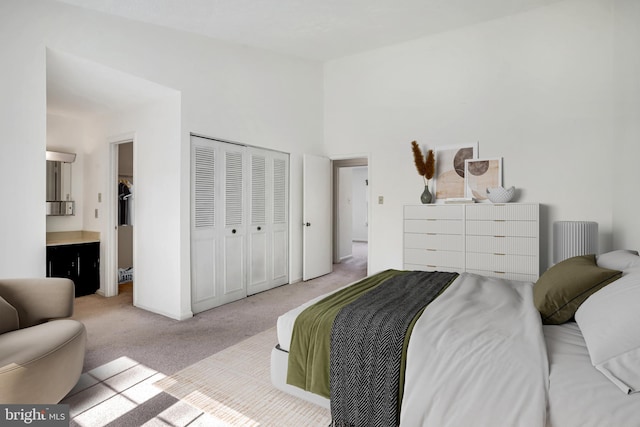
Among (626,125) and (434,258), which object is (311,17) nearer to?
(434,258)

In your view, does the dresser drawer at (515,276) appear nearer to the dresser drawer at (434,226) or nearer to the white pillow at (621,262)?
the dresser drawer at (434,226)

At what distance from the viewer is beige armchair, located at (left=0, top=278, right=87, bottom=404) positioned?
153 cm

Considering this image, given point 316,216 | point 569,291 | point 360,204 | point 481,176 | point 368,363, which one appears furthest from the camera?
point 360,204

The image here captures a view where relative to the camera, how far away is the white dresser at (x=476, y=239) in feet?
11.8

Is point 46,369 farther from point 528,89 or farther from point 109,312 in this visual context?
point 528,89

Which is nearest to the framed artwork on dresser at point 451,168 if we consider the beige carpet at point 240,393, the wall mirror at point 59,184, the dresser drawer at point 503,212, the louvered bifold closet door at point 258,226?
the dresser drawer at point 503,212

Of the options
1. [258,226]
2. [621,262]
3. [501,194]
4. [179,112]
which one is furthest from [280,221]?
[621,262]

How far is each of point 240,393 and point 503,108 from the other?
4.17 m

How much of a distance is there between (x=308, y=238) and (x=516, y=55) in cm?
353

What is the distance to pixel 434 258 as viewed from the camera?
13.3ft

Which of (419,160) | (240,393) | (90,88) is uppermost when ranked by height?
(90,88)

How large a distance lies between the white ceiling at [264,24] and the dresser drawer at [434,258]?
274 centimetres

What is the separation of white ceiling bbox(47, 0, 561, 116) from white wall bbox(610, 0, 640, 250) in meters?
0.90

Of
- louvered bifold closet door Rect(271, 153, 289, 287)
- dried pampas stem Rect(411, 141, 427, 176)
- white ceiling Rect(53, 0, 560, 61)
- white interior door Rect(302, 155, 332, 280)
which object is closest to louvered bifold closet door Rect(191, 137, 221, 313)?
louvered bifold closet door Rect(271, 153, 289, 287)
